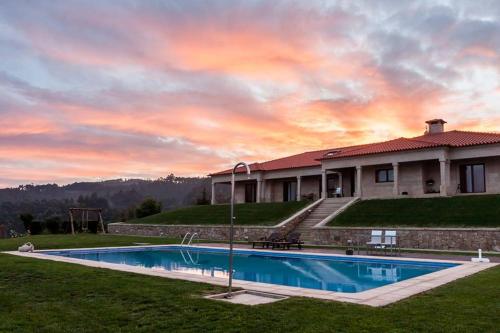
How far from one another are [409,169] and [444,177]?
11.1 feet

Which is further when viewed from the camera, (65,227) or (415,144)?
(65,227)

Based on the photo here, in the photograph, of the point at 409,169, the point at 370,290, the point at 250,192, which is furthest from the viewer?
the point at 250,192

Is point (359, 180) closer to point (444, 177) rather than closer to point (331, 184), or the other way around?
point (331, 184)

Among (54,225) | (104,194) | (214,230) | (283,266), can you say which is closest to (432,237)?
(283,266)

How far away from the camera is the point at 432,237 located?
2009 cm

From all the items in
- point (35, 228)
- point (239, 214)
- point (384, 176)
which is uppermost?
point (384, 176)

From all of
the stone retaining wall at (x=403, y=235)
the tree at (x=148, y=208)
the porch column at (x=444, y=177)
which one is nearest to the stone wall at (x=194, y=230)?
the stone retaining wall at (x=403, y=235)

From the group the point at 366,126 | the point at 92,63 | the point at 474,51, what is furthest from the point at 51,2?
the point at 366,126

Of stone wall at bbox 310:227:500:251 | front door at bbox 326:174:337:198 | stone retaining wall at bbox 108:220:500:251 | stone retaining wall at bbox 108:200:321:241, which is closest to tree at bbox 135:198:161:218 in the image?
stone retaining wall at bbox 108:200:321:241

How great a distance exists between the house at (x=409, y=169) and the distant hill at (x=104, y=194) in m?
47.3

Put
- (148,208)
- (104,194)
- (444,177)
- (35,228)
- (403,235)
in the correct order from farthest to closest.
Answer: (104,194)
(148,208)
(35,228)
(444,177)
(403,235)

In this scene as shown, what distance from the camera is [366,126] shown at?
97.3ft

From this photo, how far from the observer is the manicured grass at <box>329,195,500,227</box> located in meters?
21.0

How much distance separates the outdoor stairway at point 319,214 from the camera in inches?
986
